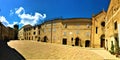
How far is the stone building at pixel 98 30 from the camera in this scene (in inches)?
1810

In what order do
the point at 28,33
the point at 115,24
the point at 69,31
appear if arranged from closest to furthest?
the point at 115,24 < the point at 69,31 < the point at 28,33

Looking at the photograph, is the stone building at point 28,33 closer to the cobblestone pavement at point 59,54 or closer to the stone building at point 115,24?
the cobblestone pavement at point 59,54

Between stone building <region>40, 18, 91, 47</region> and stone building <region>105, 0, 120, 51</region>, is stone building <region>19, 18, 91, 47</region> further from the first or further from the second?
stone building <region>105, 0, 120, 51</region>

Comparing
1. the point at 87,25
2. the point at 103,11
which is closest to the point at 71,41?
the point at 87,25

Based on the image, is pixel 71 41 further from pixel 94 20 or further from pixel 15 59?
pixel 15 59

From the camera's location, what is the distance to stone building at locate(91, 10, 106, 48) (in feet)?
151

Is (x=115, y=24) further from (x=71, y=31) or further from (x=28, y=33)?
(x=28, y=33)

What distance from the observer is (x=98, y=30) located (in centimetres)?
4662

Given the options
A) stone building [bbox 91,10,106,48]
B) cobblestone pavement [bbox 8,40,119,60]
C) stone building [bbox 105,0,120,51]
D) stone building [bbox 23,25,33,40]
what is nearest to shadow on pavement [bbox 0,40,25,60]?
A: cobblestone pavement [bbox 8,40,119,60]

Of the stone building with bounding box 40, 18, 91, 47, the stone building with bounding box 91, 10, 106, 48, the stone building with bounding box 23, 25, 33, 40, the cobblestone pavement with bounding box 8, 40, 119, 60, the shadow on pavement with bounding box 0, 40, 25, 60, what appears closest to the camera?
the shadow on pavement with bounding box 0, 40, 25, 60

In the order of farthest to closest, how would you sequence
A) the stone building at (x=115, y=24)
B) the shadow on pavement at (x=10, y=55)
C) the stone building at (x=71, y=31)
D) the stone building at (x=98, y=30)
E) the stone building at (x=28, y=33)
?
the stone building at (x=28, y=33), the stone building at (x=71, y=31), the stone building at (x=98, y=30), the shadow on pavement at (x=10, y=55), the stone building at (x=115, y=24)

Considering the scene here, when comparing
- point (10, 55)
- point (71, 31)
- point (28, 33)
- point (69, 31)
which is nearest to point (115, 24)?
point (10, 55)

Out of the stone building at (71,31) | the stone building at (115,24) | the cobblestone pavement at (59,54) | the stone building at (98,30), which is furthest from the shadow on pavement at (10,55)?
the stone building at (71,31)

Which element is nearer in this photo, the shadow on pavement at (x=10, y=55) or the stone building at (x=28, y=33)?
the shadow on pavement at (x=10, y=55)
